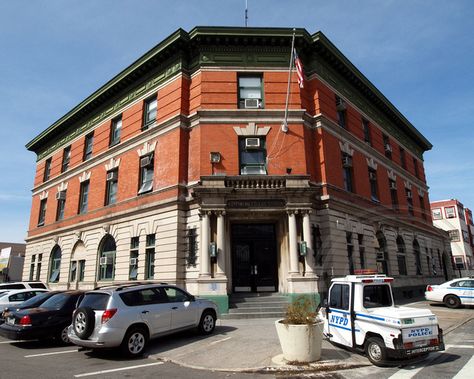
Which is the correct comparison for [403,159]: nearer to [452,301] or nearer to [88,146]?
[452,301]

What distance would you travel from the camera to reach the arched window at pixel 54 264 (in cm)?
2505

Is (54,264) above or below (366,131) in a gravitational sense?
below

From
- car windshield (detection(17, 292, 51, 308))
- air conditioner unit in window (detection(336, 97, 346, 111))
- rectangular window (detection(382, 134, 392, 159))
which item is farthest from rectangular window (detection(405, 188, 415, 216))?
car windshield (detection(17, 292, 51, 308))

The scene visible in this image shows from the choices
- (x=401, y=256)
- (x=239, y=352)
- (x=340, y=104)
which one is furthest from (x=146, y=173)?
(x=401, y=256)

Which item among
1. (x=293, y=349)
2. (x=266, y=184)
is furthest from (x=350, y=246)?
(x=293, y=349)

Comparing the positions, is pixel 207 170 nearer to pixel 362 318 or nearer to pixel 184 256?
pixel 184 256

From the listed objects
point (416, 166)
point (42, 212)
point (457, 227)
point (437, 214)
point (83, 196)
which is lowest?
point (42, 212)

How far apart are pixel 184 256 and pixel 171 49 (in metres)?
11.4

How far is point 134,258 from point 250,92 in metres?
11.0

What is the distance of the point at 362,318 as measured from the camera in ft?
25.4

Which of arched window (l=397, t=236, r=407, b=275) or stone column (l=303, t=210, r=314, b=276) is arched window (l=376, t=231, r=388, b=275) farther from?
stone column (l=303, t=210, r=314, b=276)

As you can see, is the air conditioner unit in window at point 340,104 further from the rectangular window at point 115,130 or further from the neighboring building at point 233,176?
the rectangular window at point 115,130

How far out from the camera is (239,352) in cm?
870

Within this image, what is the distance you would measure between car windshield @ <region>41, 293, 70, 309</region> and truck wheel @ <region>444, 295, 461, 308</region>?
17.7 m
